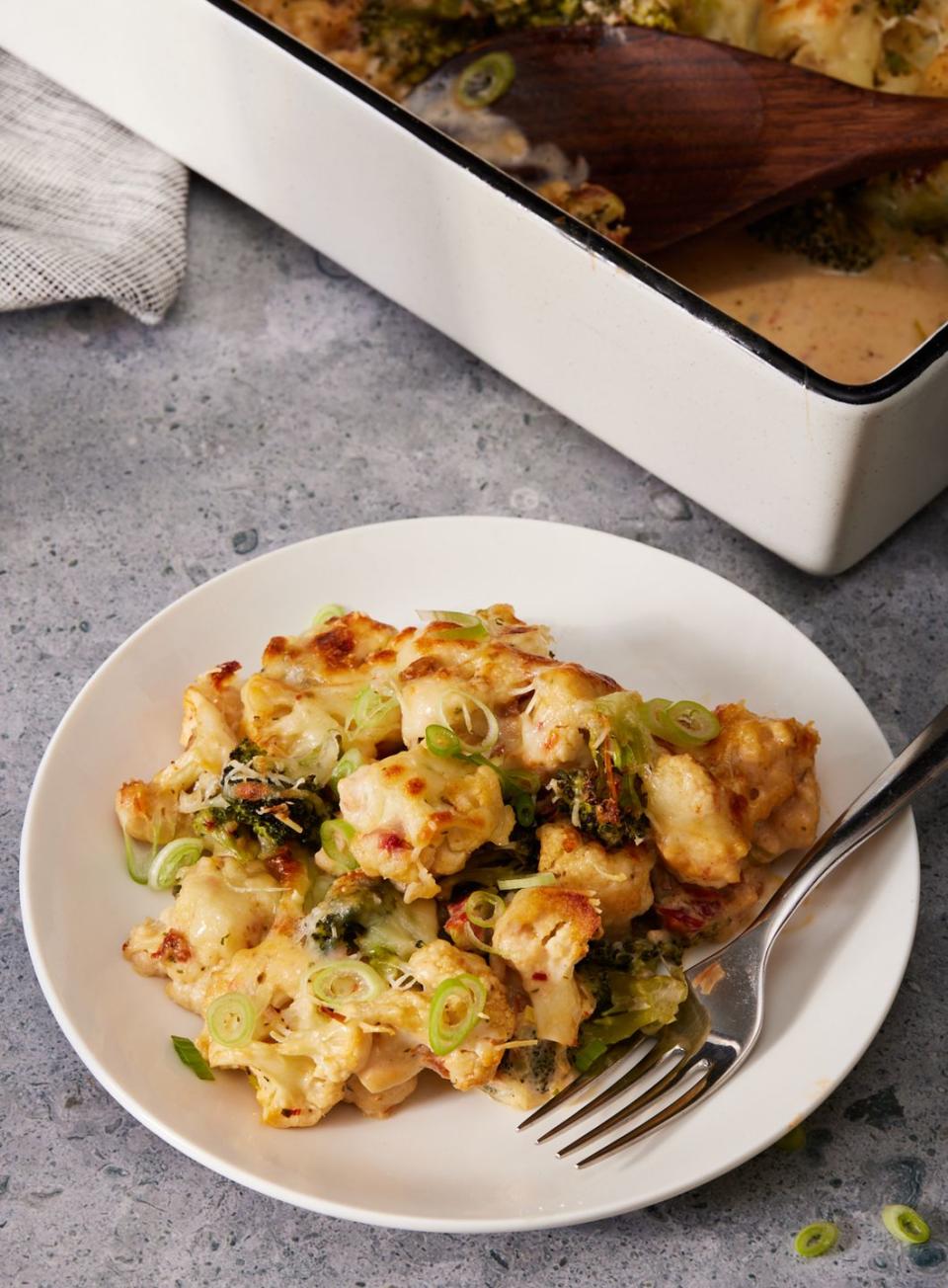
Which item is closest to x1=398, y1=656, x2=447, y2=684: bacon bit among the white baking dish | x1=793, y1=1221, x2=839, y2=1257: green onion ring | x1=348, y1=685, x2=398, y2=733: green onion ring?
x1=348, y1=685, x2=398, y2=733: green onion ring

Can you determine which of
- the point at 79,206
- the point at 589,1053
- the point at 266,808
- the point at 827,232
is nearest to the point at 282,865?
the point at 266,808

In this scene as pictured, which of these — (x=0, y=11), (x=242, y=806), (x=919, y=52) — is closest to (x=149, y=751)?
(x=242, y=806)

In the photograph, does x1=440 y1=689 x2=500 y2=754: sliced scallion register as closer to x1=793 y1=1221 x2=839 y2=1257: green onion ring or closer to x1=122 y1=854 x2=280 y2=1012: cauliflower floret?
x1=122 y1=854 x2=280 y2=1012: cauliflower floret

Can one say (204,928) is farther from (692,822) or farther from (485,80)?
(485,80)

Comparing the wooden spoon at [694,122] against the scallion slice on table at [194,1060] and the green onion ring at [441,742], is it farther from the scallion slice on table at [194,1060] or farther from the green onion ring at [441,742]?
the scallion slice on table at [194,1060]

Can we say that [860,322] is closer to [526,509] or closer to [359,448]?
[526,509]

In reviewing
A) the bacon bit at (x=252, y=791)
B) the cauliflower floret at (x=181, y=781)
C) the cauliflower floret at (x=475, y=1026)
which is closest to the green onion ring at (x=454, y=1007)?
the cauliflower floret at (x=475, y=1026)
